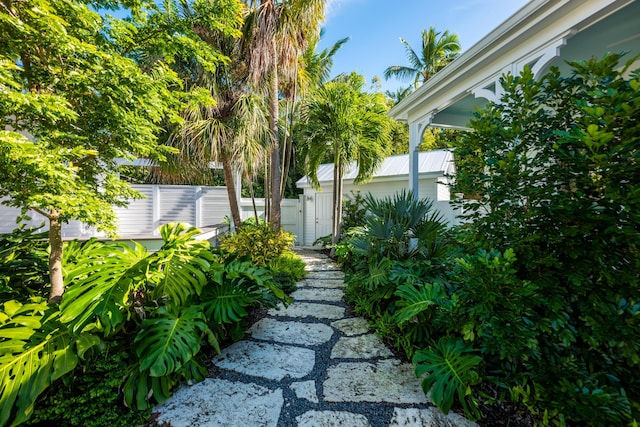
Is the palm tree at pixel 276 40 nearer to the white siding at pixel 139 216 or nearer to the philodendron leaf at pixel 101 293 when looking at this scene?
the white siding at pixel 139 216

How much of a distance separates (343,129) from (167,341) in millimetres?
5398

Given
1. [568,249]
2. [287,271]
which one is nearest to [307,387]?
[568,249]

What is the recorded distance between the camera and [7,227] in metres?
4.73

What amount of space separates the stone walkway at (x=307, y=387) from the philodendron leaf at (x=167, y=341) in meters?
0.34

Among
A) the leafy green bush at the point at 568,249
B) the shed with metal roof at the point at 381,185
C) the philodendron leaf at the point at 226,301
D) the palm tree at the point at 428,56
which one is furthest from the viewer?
the palm tree at the point at 428,56

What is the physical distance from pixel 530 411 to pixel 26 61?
3792 mm

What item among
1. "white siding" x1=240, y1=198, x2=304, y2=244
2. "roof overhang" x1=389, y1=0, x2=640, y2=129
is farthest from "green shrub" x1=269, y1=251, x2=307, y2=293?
"white siding" x1=240, y1=198, x2=304, y2=244

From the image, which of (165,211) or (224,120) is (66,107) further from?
(165,211)

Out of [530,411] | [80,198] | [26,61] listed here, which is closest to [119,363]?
[80,198]

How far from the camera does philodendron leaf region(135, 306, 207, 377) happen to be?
1563 millimetres

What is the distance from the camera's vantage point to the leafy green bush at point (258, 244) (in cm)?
474

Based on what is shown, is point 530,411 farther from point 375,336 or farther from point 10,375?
point 10,375

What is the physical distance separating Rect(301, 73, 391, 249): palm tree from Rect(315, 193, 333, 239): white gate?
5.77 ft

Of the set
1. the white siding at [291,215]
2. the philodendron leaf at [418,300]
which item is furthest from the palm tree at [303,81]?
the philodendron leaf at [418,300]
